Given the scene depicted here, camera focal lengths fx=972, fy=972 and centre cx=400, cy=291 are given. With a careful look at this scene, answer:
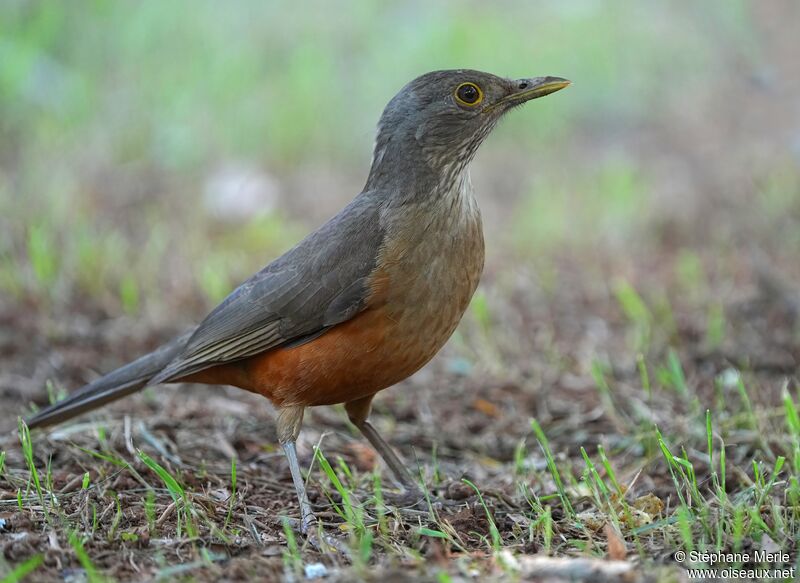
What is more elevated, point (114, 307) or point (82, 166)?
point (82, 166)

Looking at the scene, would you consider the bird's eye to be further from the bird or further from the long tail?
the long tail

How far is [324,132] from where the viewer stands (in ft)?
35.7

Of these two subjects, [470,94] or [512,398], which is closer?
[470,94]

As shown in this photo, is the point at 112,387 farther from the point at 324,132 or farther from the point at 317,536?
the point at 324,132

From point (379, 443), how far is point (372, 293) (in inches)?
36.6

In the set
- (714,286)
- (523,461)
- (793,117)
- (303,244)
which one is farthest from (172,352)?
(793,117)

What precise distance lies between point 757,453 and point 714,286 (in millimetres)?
3234

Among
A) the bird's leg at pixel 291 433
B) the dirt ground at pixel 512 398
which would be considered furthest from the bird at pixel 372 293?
the dirt ground at pixel 512 398

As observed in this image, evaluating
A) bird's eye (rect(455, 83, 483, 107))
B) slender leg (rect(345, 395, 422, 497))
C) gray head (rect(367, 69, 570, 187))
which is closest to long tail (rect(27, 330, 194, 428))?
slender leg (rect(345, 395, 422, 497))

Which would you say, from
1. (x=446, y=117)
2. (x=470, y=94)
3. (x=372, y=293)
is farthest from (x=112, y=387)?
(x=470, y=94)

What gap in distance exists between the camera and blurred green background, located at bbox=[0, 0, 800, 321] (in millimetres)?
8031

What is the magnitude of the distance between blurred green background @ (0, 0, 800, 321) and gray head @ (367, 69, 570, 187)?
256cm

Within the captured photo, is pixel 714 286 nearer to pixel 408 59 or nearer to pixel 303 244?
pixel 303 244

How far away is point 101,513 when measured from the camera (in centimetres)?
395
